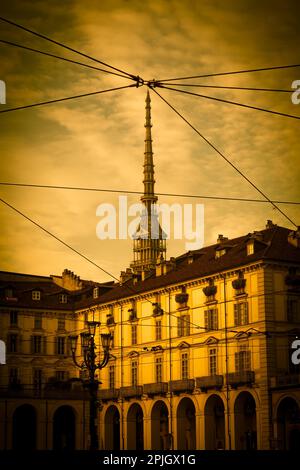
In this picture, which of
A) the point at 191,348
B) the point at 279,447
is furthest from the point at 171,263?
the point at 279,447

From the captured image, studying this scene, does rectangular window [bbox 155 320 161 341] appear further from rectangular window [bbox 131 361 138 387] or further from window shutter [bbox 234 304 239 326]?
window shutter [bbox 234 304 239 326]

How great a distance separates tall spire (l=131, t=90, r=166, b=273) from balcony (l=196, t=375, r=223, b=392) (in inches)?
2538

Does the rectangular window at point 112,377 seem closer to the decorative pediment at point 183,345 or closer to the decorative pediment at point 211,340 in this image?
the decorative pediment at point 183,345

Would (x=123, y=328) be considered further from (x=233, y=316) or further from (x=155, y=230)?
Answer: (x=155, y=230)

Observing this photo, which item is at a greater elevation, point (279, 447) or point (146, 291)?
point (146, 291)

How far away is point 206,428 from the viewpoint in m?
61.9

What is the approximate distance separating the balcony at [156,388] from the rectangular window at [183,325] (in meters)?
3.75

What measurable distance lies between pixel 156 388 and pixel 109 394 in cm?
632

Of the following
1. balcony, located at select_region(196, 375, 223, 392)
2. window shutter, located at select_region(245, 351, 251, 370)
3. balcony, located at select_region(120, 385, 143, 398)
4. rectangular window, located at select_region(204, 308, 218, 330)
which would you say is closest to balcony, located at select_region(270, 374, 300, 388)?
window shutter, located at select_region(245, 351, 251, 370)

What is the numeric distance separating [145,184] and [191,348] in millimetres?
69254

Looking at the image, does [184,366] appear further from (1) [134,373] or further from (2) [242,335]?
(2) [242,335]

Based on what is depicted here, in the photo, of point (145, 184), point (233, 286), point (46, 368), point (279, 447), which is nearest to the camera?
point (279, 447)

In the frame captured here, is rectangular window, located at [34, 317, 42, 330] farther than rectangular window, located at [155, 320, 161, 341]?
Yes

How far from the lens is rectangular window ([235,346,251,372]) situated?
2343 inches
